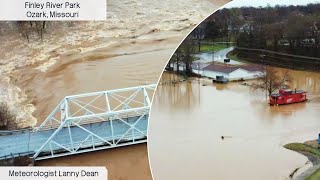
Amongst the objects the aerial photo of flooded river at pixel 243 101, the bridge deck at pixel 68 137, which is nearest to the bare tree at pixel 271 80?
the aerial photo of flooded river at pixel 243 101

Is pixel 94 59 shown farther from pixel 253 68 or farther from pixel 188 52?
pixel 253 68

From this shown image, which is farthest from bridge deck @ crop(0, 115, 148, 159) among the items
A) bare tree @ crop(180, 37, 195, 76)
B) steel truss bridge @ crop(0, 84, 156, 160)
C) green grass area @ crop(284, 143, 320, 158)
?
green grass area @ crop(284, 143, 320, 158)

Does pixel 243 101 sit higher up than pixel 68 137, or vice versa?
pixel 243 101

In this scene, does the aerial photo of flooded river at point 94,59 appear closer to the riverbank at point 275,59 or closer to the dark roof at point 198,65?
the dark roof at point 198,65

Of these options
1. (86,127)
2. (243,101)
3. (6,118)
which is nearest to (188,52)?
(243,101)

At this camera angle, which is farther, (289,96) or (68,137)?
(68,137)

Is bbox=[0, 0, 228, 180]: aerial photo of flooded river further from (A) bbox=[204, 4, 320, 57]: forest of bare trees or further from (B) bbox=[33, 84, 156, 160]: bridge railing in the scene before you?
(A) bbox=[204, 4, 320, 57]: forest of bare trees

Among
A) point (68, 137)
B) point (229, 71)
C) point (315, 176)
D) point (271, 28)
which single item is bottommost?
point (315, 176)
